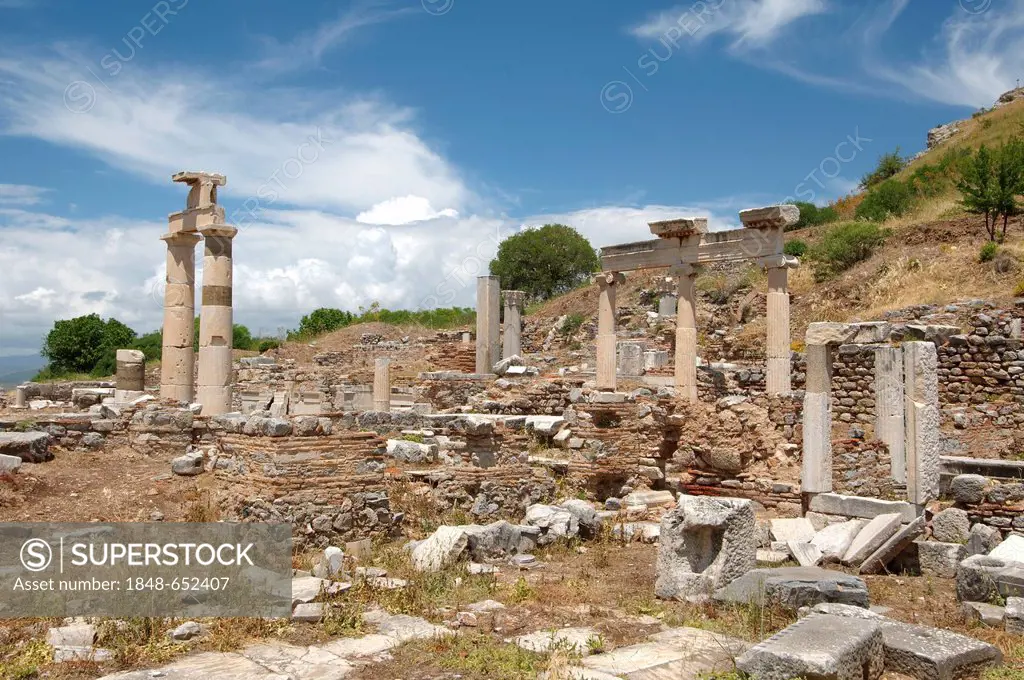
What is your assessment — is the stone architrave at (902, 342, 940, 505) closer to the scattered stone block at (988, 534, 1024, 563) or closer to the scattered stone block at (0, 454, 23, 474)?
the scattered stone block at (988, 534, 1024, 563)

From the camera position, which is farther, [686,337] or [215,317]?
[686,337]

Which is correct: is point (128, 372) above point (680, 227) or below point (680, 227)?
below

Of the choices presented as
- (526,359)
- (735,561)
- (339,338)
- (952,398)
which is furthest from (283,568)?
(339,338)

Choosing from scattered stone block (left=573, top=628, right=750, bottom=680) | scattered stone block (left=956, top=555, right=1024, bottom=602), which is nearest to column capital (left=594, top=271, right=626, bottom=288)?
scattered stone block (left=956, top=555, right=1024, bottom=602)

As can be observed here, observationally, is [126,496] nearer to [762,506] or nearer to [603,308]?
[762,506]

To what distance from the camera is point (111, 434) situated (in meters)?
12.1

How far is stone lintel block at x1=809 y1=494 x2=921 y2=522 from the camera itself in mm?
8828

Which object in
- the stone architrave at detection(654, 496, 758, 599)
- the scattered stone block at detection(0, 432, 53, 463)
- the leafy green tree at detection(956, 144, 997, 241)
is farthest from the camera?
the leafy green tree at detection(956, 144, 997, 241)

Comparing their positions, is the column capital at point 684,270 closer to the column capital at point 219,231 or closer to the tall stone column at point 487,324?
the tall stone column at point 487,324

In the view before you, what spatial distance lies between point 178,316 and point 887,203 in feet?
102

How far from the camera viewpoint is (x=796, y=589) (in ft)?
20.2

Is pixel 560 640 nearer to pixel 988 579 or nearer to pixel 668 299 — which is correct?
pixel 988 579

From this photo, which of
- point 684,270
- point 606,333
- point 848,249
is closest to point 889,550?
point 684,270

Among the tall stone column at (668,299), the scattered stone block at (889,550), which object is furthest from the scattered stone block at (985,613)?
the tall stone column at (668,299)
